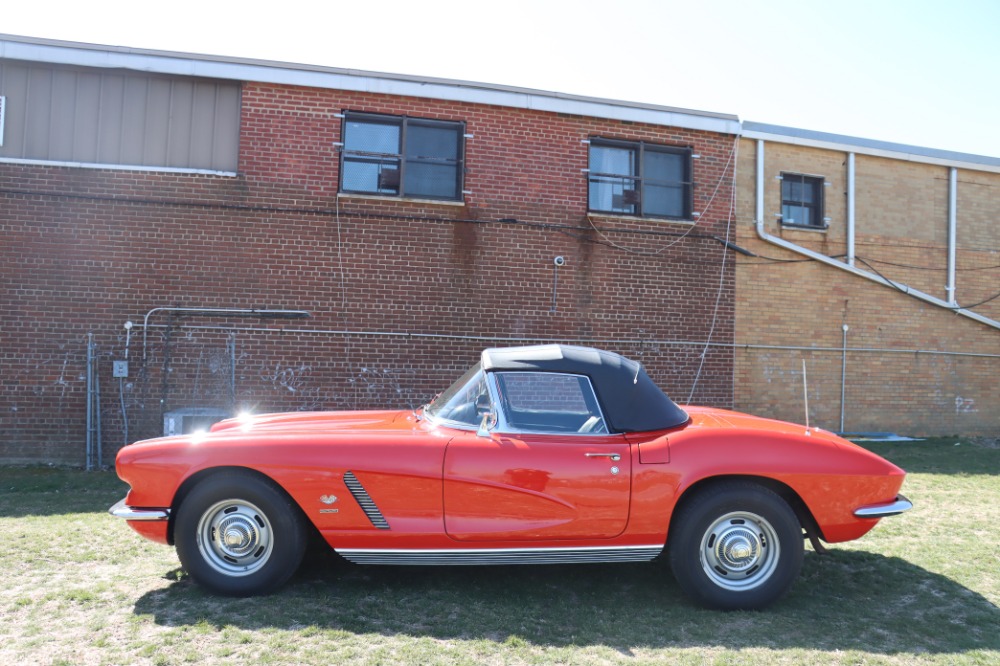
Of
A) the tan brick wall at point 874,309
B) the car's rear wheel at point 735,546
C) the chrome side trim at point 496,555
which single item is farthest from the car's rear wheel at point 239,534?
the tan brick wall at point 874,309

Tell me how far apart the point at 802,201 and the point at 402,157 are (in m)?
6.68

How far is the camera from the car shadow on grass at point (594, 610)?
10.8ft

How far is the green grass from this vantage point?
10.1 feet

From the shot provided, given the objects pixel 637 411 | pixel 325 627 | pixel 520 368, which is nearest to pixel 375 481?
pixel 325 627

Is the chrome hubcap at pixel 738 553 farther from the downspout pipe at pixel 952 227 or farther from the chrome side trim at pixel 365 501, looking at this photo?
the downspout pipe at pixel 952 227

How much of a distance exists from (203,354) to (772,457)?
7.37 meters

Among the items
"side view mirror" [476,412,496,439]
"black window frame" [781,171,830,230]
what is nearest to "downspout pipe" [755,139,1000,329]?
"black window frame" [781,171,830,230]

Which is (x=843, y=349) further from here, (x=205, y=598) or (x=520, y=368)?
(x=205, y=598)

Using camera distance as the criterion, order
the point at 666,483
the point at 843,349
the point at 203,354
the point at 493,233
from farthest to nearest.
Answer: the point at 843,349 < the point at 493,233 < the point at 203,354 < the point at 666,483

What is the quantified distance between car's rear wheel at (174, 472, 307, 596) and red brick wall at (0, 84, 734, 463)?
5364mm

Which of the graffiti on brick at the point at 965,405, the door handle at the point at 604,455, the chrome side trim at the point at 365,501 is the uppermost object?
the door handle at the point at 604,455

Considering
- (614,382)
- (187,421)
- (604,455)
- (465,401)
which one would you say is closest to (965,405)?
(614,382)

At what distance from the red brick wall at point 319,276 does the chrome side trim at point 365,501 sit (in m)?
5.58

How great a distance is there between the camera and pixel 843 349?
11.0 m
